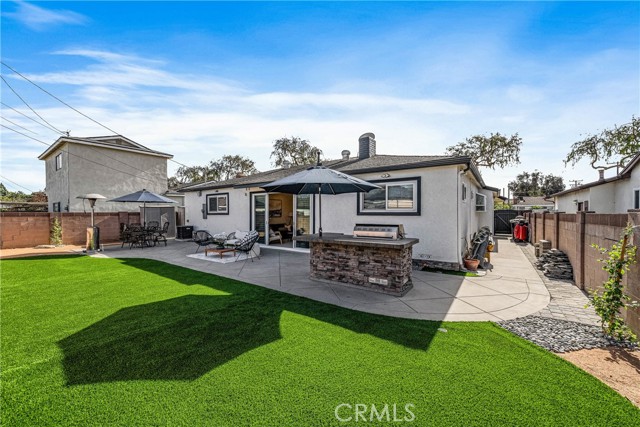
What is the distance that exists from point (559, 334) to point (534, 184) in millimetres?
69784

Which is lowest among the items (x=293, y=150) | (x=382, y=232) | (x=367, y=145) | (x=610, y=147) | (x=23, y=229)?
(x=23, y=229)

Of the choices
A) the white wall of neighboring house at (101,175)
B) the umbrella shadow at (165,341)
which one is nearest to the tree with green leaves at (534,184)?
the white wall of neighboring house at (101,175)

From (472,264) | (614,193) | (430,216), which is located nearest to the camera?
(472,264)

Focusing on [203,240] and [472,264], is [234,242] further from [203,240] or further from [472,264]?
[472,264]

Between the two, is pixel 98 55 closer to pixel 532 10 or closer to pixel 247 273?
pixel 247 273

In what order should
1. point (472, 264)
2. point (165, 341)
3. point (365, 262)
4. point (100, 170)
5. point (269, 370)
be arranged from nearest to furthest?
point (269, 370), point (165, 341), point (365, 262), point (472, 264), point (100, 170)

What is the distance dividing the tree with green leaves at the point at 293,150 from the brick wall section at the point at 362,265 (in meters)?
24.7

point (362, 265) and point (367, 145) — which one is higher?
point (367, 145)

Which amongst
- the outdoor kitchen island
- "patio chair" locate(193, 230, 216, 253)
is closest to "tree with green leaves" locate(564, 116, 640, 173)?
the outdoor kitchen island

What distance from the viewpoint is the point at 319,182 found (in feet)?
18.5

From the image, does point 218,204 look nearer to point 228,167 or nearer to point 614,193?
point 614,193

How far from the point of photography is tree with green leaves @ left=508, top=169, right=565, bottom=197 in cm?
5675

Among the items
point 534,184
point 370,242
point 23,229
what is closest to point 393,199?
point 370,242

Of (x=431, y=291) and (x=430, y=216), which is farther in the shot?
(x=430, y=216)
